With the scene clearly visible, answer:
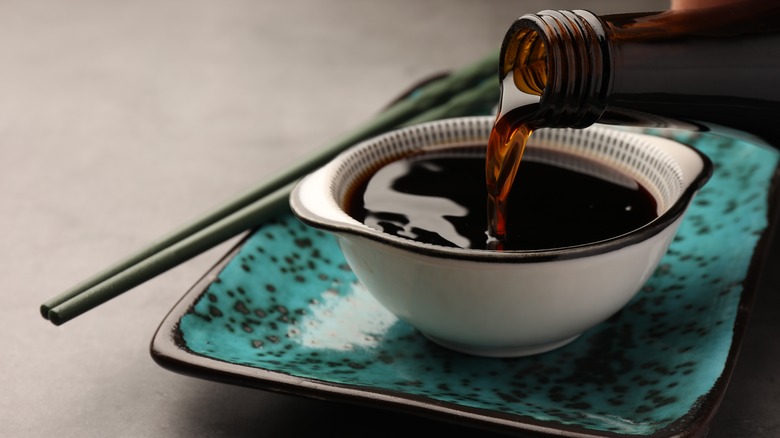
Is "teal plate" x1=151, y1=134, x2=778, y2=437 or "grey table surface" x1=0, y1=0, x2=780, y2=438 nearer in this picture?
"teal plate" x1=151, y1=134, x2=778, y2=437

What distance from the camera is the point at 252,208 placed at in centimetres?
85

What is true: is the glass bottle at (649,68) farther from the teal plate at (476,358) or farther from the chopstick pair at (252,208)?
the chopstick pair at (252,208)

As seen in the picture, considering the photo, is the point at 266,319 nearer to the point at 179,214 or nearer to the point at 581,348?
the point at 581,348

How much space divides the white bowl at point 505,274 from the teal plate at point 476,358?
3 cm

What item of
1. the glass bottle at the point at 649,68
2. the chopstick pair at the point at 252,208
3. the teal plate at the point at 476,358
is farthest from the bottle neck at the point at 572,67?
the chopstick pair at the point at 252,208

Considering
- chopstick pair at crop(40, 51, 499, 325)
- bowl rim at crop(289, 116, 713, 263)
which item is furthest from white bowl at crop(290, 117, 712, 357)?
chopstick pair at crop(40, 51, 499, 325)

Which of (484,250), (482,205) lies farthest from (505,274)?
(482,205)

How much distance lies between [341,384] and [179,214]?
1.74 feet

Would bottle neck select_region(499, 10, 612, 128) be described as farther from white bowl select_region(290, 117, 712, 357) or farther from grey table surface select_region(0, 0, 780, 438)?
grey table surface select_region(0, 0, 780, 438)

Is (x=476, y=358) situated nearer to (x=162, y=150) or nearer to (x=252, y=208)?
(x=252, y=208)

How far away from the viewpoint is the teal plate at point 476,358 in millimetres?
626

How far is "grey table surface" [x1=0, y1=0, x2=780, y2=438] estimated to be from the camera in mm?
729

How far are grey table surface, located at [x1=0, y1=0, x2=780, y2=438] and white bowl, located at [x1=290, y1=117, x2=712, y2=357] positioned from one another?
0.27 ft

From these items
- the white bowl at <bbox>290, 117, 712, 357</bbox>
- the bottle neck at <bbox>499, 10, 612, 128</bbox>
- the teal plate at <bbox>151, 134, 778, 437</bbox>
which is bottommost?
the teal plate at <bbox>151, 134, 778, 437</bbox>
